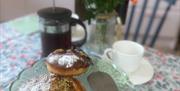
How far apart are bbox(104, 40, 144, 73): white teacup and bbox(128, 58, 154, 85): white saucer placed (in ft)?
0.06

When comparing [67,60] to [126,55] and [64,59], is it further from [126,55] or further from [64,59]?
[126,55]

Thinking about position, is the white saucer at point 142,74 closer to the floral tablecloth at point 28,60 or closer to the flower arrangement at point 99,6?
the floral tablecloth at point 28,60

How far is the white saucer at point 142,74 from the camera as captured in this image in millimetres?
821

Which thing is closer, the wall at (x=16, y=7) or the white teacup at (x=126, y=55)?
the white teacup at (x=126, y=55)

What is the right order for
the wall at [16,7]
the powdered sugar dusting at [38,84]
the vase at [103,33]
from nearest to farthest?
the powdered sugar dusting at [38,84] → the vase at [103,33] → the wall at [16,7]

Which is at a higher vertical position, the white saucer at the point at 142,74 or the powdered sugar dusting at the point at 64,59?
the powdered sugar dusting at the point at 64,59

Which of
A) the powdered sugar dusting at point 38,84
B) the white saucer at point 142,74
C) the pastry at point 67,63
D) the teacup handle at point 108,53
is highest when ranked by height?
the pastry at point 67,63

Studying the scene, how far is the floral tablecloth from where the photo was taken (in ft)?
2.70

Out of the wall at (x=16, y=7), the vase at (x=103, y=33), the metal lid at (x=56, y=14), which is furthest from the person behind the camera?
the wall at (x=16, y=7)

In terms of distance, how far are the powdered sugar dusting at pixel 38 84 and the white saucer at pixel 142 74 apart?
298 mm

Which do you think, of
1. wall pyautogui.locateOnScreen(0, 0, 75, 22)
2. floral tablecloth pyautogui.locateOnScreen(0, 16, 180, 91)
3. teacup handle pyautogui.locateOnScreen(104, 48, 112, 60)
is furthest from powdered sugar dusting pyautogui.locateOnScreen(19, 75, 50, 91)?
wall pyautogui.locateOnScreen(0, 0, 75, 22)

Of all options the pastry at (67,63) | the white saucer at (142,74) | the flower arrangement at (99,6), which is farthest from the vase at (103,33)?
the pastry at (67,63)

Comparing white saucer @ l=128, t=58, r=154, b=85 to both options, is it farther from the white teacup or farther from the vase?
the vase

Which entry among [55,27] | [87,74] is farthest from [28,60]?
[87,74]
